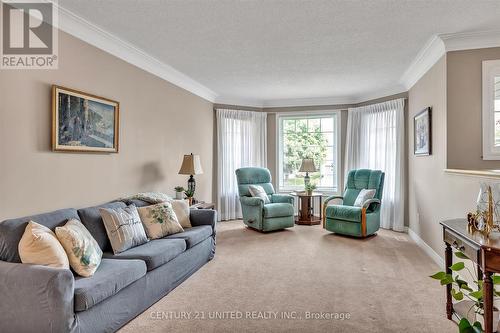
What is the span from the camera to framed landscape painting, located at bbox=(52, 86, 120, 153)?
2.95 metres

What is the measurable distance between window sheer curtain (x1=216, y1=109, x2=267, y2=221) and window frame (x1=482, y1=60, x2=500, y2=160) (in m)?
4.29

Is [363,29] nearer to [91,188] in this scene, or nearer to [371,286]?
[371,286]

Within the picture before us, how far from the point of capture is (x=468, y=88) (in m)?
3.58

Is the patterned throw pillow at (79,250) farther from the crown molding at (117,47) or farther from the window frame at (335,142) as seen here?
the window frame at (335,142)

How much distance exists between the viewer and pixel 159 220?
3549mm

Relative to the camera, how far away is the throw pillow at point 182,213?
4.00 meters

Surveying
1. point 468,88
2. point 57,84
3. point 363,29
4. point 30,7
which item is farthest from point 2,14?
point 468,88

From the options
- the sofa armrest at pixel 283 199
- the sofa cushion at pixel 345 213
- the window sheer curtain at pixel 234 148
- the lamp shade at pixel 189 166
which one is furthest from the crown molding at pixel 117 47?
the sofa cushion at pixel 345 213

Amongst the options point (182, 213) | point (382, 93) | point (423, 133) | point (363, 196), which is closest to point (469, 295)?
point (423, 133)

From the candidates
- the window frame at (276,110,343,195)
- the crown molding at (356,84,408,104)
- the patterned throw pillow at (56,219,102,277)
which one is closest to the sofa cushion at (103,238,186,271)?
the patterned throw pillow at (56,219,102,277)

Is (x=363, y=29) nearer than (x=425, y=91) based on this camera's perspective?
Yes

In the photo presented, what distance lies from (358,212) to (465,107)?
2.16 m

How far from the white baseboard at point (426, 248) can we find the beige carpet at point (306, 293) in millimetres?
79

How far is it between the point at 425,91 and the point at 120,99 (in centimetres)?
398
